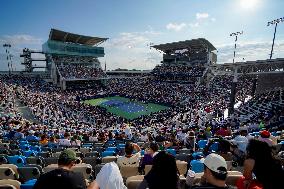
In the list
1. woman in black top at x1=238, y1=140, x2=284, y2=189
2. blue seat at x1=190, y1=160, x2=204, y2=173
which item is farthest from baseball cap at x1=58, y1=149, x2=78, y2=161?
blue seat at x1=190, y1=160, x2=204, y2=173

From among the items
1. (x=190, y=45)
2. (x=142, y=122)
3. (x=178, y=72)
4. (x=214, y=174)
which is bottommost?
(x=142, y=122)

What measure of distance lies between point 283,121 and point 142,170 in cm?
1833

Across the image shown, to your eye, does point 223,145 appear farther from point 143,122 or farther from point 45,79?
point 45,79

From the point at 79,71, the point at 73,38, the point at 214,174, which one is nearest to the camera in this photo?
the point at 214,174

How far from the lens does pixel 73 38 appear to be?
256 ft

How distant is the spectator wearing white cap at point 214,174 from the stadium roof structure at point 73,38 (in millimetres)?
73106

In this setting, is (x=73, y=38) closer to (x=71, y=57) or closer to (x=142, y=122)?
(x=71, y=57)

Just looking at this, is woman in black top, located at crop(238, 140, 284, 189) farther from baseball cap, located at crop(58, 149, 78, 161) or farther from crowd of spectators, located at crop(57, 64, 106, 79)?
crowd of spectators, located at crop(57, 64, 106, 79)

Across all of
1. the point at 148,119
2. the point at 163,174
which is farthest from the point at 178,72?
the point at 163,174

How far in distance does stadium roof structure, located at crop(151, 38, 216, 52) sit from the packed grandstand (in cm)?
32

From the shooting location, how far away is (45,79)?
71.2 metres

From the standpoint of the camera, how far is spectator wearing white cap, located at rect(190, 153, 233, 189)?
3.03 metres

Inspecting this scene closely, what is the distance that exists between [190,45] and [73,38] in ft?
120

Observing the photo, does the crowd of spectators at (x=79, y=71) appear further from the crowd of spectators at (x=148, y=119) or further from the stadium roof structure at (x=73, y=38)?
the stadium roof structure at (x=73, y=38)
